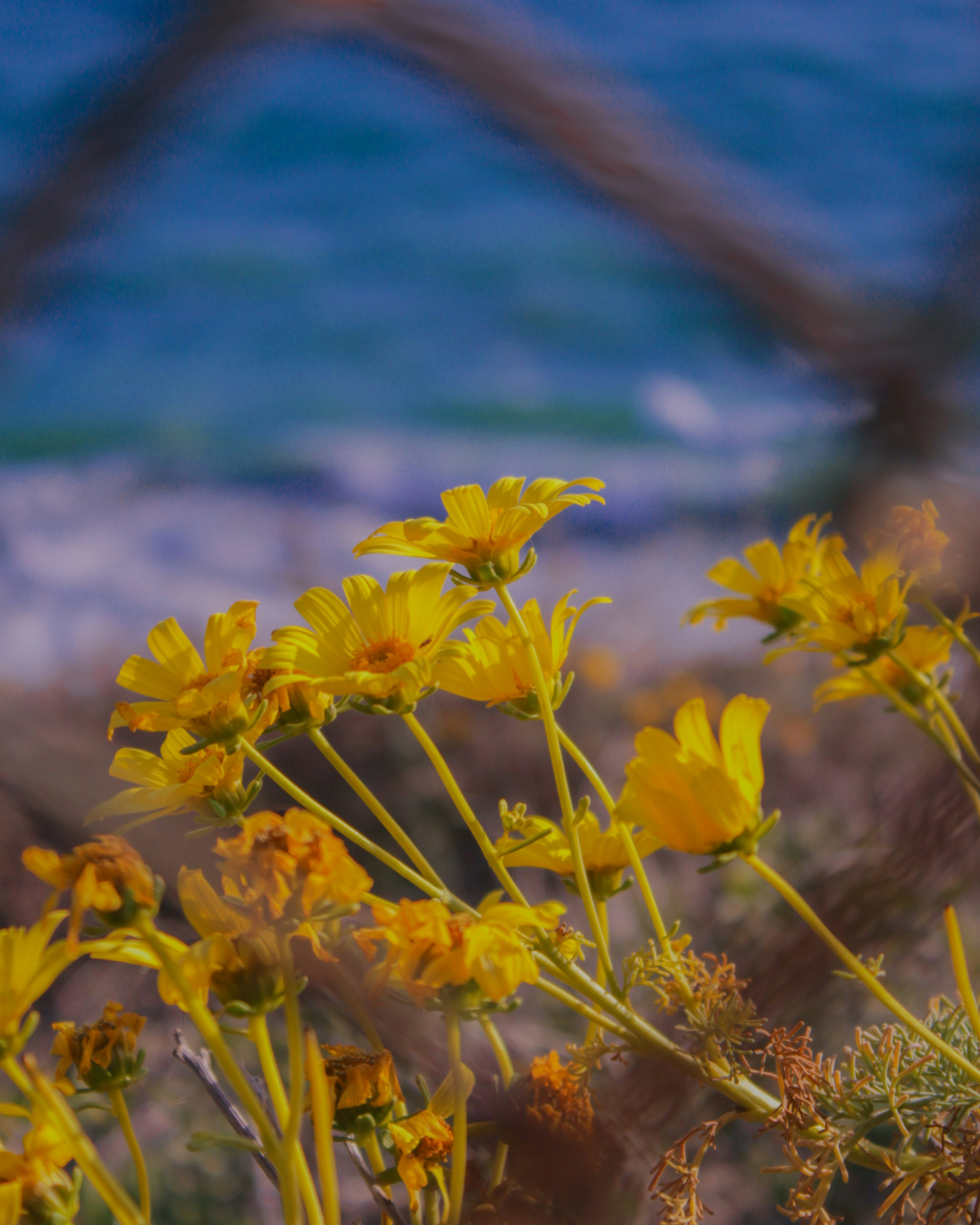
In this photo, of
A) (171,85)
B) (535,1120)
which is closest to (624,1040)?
(535,1120)

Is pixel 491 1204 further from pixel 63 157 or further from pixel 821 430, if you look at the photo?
pixel 821 430

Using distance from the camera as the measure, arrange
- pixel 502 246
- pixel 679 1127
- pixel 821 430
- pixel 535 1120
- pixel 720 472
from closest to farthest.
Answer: pixel 535 1120, pixel 679 1127, pixel 821 430, pixel 720 472, pixel 502 246

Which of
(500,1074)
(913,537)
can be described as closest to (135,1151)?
(500,1074)

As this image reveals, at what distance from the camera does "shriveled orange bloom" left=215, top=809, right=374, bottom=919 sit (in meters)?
0.23

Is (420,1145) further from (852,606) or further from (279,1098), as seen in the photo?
(852,606)

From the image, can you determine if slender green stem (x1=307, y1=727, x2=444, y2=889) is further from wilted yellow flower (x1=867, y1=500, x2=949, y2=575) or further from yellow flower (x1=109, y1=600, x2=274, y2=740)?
wilted yellow flower (x1=867, y1=500, x2=949, y2=575)

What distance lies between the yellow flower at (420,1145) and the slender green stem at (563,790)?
70 millimetres

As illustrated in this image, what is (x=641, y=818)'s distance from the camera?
0.94 ft

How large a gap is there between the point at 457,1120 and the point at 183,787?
14 centimetres

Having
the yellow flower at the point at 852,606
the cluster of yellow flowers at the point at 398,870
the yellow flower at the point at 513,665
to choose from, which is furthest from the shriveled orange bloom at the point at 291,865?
the yellow flower at the point at 852,606

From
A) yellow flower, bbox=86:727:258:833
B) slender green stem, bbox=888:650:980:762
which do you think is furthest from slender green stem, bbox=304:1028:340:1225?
slender green stem, bbox=888:650:980:762

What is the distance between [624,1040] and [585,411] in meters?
5.12

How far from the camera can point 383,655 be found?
334mm

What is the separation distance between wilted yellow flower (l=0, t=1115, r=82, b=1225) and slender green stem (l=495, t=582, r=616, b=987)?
0.16 m
